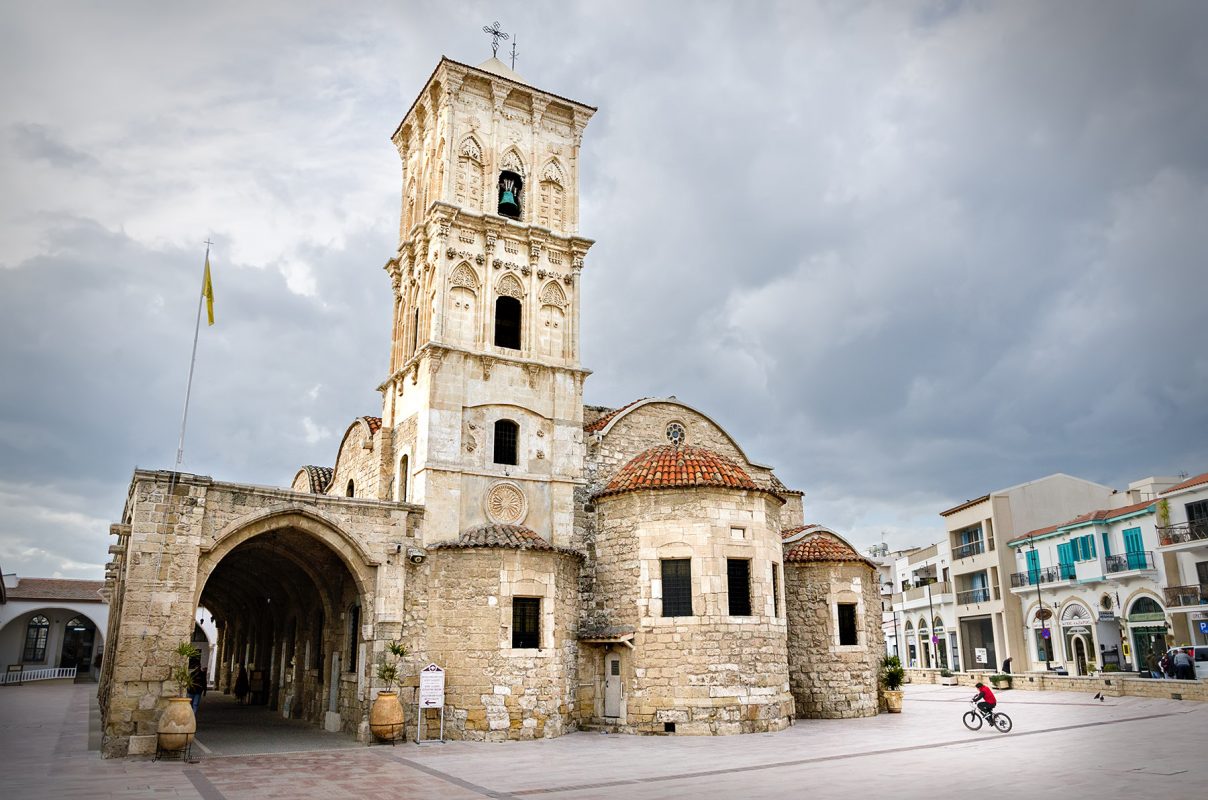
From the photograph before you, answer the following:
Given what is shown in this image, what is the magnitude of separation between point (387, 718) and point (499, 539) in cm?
456

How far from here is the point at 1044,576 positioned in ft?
133

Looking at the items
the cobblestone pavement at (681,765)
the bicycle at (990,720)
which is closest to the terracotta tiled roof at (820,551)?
the cobblestone pavement at (681,765)

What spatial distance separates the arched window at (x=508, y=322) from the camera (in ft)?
76.2

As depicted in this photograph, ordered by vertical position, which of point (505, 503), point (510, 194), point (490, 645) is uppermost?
point (510, 194)

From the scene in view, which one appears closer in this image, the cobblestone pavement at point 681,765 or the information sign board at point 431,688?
the cobblestone pavement at point 681,765

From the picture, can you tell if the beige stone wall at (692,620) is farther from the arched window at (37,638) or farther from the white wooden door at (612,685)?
the arched window at (37,638)

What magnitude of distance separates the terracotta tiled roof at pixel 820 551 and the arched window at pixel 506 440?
8591 mm

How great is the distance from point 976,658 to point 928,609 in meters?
5.08

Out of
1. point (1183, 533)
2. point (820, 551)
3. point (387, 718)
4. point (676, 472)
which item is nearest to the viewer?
point (387, 718)

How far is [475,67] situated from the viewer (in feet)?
78.5

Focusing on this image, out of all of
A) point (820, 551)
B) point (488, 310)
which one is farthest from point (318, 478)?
point (820, 551)

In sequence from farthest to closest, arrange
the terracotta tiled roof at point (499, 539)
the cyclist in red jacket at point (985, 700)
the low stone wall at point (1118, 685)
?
1. the low stone wall at point (1118, 685)
2. the terracotta tiled roof at point (499, 539)
3. the cyclist in red jacket at point (985, 700)

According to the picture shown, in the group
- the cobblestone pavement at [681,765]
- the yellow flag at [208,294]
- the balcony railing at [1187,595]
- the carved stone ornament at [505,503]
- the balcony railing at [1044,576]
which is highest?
the yellow flag at [208,294]

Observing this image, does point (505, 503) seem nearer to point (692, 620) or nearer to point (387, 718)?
point (692, 620)
